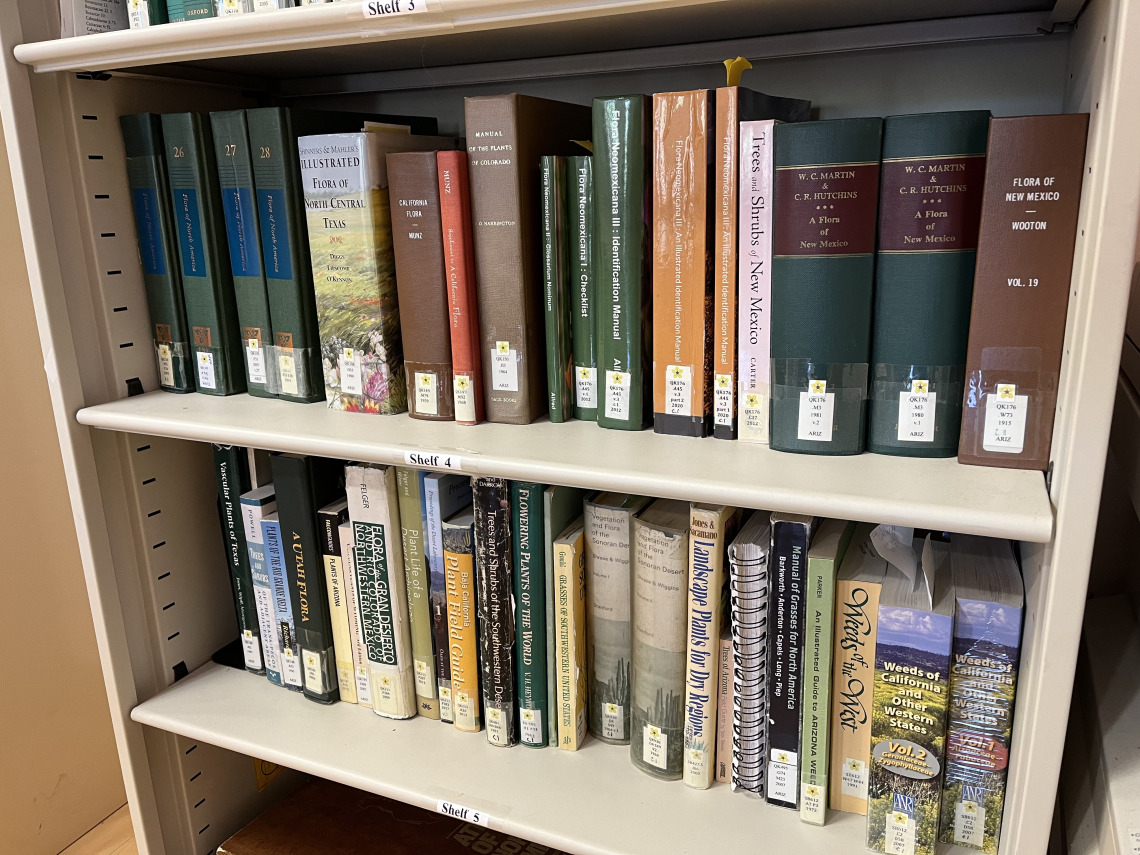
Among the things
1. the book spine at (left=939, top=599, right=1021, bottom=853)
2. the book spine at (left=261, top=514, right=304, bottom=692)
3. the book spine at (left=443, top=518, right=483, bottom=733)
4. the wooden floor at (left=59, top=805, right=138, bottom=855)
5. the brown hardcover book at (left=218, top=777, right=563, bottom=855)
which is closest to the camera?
the book spine at (left=939, top=599, right=1021, bottom=853)

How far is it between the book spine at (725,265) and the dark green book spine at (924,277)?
14cm

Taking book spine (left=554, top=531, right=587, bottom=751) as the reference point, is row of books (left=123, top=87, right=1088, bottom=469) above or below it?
above

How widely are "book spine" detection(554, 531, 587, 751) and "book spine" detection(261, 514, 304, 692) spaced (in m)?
0.41

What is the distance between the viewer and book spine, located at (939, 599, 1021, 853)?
798mm

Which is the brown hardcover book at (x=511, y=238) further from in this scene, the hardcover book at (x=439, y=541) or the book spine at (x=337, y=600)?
the book spine at (x=337, y=600)

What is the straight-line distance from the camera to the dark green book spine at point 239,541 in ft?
3.91

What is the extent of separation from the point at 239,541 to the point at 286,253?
1.43 feet

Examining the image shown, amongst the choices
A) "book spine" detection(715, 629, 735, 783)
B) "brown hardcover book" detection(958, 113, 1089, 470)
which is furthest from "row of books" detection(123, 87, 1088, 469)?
"book spine" detection(715, 629, 735, 783)

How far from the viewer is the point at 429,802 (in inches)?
39.2

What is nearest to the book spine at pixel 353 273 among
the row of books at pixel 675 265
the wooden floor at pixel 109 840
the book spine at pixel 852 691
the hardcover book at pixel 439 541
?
the row of books at pixel 675 265

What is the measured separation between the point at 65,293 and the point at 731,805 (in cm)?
102

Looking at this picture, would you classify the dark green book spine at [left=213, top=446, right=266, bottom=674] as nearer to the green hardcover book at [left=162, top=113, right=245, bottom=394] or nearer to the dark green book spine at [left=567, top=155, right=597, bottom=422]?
the green hardcover book at [left=162, top=113, right=245, bottom=394]

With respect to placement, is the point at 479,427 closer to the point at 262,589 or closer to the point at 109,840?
the point at 262,589

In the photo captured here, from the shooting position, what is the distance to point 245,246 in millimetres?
1073
